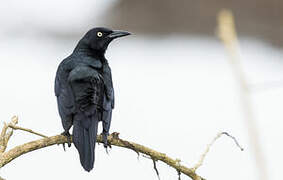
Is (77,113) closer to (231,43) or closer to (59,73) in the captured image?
(59,73)

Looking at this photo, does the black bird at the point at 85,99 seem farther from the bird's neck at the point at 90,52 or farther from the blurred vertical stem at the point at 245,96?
the blurred vertical stem at the point at 245,96

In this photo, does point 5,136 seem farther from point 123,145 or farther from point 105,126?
point 105,126

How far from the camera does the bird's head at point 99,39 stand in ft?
17.9

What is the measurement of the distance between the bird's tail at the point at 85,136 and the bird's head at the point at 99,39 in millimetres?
1118

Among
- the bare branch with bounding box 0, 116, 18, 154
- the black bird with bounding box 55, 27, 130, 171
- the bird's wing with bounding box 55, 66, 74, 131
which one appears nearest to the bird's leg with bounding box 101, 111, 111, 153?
the black bird with bounding box 55, 27, 130, 171

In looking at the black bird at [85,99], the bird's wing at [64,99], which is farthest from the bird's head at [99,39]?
the bird's wing at [64,99]

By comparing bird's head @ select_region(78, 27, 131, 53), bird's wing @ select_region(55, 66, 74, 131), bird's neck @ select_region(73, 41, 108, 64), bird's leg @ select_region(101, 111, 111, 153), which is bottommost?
bird's leg @ select_region(101, 111, 111, 153)

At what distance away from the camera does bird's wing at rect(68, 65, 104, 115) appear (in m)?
4.46

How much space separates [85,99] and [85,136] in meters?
0.34

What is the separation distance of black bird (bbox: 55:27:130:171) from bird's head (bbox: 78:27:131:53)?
0.28m

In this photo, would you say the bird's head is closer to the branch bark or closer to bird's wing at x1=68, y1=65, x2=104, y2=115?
bird's wing at x1=68, y1=65, x2=104, y2=115

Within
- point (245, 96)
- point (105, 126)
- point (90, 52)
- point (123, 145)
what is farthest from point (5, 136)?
point (90, 52)

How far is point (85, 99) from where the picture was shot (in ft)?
14.7

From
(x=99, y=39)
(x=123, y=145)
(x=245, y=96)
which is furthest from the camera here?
(x=99, y=39)
